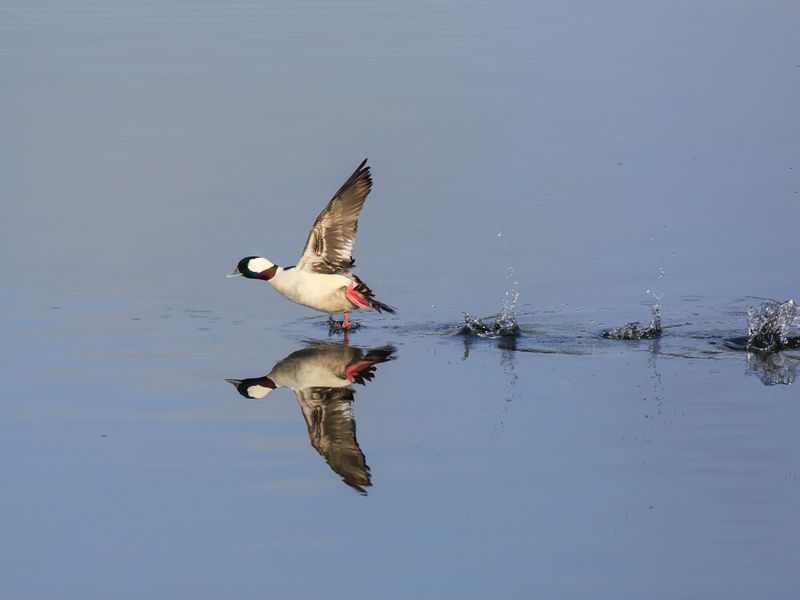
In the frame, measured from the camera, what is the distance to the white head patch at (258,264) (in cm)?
1289

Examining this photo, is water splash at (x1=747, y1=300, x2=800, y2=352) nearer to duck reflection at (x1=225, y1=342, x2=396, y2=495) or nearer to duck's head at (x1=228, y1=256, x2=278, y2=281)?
duck reflection at (x1=225, y1=342, x2=396, y2=495)

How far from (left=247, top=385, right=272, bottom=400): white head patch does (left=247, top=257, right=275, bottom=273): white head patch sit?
2.09m

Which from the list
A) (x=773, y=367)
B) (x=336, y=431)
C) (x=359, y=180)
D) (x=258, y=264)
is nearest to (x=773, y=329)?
(x=773, y=367)

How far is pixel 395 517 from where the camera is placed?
841cm

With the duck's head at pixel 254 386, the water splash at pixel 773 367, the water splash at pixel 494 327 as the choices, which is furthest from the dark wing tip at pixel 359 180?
the water splash at pixel 773 367

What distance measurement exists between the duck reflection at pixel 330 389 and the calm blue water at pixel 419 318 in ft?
0.36

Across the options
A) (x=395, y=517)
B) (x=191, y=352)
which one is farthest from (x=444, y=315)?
(x=395, y=517)

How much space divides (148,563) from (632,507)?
2560 mm

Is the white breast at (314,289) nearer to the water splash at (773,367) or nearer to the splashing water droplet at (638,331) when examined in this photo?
the splashing water droplet at (638,331)

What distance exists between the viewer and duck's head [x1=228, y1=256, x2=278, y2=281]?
1290 cm

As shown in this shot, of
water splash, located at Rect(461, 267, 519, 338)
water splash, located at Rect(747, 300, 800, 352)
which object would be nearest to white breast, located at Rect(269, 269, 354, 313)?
water splash, located at Rect(461, 267, 519, 338)

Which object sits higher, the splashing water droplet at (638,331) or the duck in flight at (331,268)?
the duck in flight at (331,268)

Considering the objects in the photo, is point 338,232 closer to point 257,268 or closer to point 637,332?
point 257,268

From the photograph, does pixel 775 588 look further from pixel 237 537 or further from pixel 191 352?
pixel 191 352
